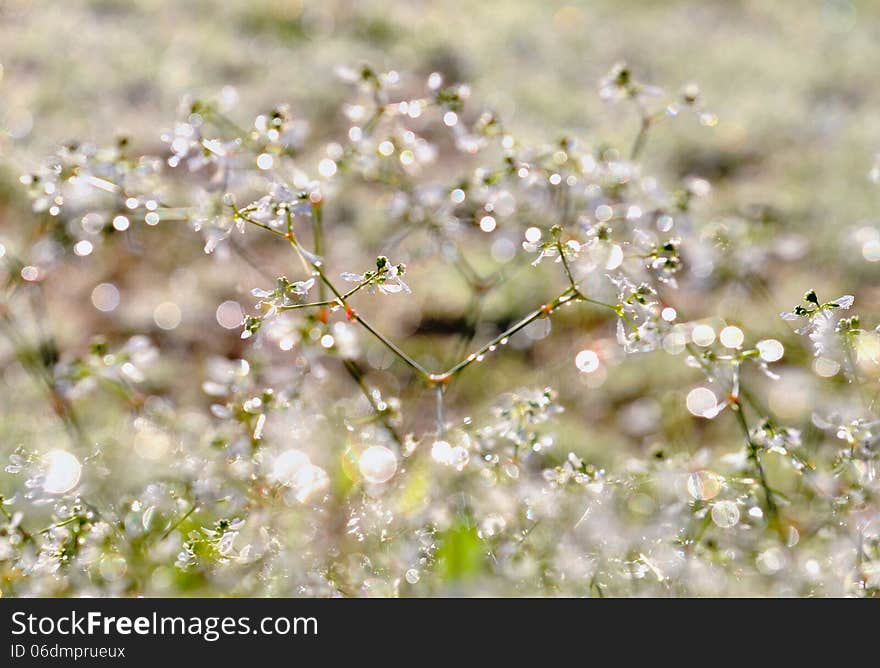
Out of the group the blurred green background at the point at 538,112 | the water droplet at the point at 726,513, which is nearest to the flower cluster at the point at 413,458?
the water droplet at the point at 726,513

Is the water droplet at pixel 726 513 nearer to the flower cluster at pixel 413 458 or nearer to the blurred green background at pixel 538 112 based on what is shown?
the flower cluster at pixel 413 458

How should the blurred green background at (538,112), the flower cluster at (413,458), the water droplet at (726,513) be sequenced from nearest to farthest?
the flower cluster at (413,458), the water droplet at (726,513), the blurred green background at (538,112)

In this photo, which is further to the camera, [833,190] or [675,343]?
[833,190]

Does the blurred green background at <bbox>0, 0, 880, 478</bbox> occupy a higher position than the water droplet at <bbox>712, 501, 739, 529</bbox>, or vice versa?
the blurred green background at <bbox>0, 0, 880, 478</bbox>

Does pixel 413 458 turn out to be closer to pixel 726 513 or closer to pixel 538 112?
pixel 726 513

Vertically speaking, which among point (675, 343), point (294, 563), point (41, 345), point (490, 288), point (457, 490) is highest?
point (490, 288)

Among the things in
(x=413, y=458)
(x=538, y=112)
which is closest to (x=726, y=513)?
(x=413, y=458)

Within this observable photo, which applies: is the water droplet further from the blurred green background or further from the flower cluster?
the blurred green background

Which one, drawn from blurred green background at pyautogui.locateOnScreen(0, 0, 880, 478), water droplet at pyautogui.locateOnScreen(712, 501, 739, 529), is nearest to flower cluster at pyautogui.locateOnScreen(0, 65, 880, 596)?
water droplet at pyautogui.locateOnScreen(712, 501, 739, 529)
